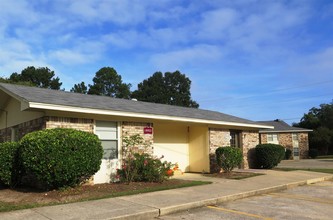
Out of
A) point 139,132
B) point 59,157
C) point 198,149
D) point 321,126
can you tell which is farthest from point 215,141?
point 321,126

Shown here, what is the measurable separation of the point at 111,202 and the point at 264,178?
775 cm

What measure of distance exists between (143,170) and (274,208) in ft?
Result: 17.4

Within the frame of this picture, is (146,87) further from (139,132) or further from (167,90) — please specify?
(139,132)

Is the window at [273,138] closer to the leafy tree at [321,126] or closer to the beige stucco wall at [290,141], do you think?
the beige stucco wall at [290,141]

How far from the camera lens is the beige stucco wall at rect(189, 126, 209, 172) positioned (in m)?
17.2

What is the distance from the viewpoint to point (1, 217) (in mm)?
7266

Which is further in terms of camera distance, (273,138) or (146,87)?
(146,87)

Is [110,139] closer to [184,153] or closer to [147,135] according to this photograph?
[147,135]

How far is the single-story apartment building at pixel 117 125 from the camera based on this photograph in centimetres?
1155

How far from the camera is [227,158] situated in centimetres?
1565

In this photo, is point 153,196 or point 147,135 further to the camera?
point 147,135

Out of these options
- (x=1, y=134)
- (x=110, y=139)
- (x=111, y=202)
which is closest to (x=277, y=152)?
(x=110, y=139)

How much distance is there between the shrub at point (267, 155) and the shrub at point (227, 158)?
3.73 metres

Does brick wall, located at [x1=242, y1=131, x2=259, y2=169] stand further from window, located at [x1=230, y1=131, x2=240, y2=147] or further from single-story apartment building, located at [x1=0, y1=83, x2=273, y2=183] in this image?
window, located at [x1=230, y1=131, x2=240, y2=147]
